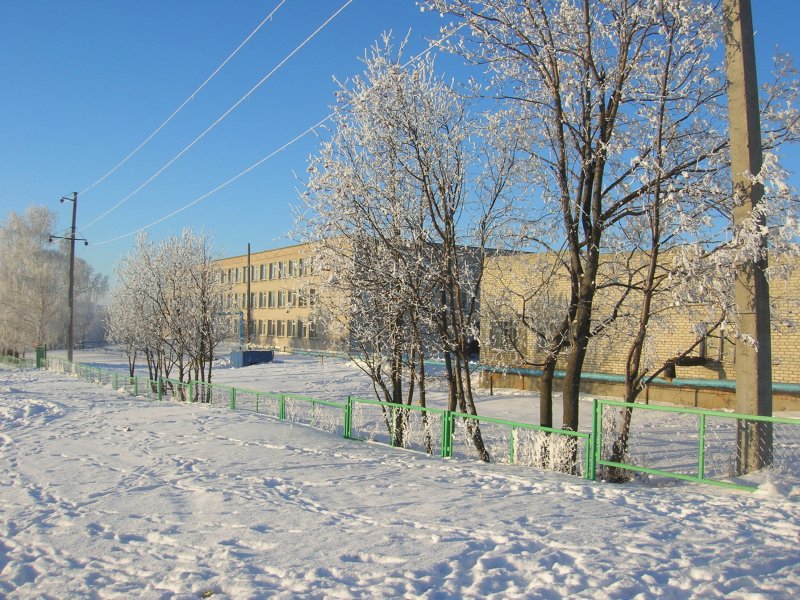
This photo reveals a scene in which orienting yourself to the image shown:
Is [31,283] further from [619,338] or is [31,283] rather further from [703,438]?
[703,438]

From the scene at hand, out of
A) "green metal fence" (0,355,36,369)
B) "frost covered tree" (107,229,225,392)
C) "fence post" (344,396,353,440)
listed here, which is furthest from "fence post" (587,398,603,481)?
"green metal fence" (0,355,36,369)

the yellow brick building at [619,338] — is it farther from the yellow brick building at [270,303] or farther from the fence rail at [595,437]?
the yellow brick building at [270,303]

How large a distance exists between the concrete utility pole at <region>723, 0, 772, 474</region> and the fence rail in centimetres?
38

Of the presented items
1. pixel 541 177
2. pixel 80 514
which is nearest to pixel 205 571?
pixel 80 514

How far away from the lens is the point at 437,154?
1189cm

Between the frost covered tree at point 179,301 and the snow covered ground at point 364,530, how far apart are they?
47.6 feet

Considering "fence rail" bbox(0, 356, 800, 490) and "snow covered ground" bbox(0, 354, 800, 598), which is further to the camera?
"fence rail" bbox(0, 356, 800, 490)

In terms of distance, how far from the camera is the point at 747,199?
8.09 meters

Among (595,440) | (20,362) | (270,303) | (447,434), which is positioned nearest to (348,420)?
(447,434)

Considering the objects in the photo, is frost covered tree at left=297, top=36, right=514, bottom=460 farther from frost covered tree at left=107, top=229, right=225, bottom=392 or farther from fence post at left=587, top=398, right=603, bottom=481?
frost covered tree at left=107, top=229, right=225, bottom=392

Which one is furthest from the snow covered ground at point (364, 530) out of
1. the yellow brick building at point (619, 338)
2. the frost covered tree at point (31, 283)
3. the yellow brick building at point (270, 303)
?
the yellow brick building at point (270, 303)

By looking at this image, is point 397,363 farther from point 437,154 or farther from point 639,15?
point 639,15

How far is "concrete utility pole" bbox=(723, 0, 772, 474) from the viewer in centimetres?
769

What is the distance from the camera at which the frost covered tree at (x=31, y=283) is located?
4512 centimetres
